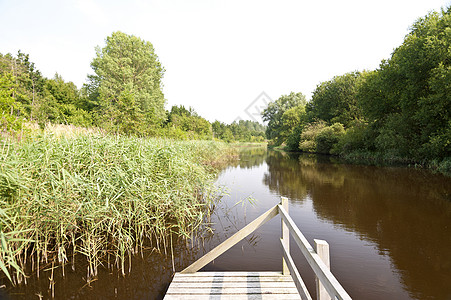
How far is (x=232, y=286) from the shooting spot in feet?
10.3

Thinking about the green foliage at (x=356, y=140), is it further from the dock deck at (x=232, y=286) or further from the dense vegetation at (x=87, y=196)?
the dock deck at (x=232, y=286)

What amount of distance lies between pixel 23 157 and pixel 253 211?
238 inches

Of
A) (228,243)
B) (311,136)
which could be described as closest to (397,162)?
(311,136)

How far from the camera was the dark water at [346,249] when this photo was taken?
3.61 m

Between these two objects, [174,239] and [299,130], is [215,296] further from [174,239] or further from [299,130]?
[299,130]

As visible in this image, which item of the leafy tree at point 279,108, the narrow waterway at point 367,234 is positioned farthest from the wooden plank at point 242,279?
the leafy tree at point 279,108

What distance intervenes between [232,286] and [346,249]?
3132 mm

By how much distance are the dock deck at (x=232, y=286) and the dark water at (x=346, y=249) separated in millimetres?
655

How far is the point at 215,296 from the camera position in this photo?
2.94 metres

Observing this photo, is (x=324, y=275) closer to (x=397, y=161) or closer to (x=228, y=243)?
(x=228, y=243)

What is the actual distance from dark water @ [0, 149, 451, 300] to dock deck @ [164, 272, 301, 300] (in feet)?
2.15

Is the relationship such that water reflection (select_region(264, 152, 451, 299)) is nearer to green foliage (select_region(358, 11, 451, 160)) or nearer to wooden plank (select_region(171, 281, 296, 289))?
wooden plank (select_region(171, 281, 296, 289))

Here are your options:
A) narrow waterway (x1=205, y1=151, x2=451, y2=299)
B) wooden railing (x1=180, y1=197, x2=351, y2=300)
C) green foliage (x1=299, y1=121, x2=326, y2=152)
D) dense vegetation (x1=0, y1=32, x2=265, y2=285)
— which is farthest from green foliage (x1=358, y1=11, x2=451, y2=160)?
wooden railing (x1=180, y1=197, x2=351, y2=300)

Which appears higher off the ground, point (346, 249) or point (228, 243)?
point (228, 243)
